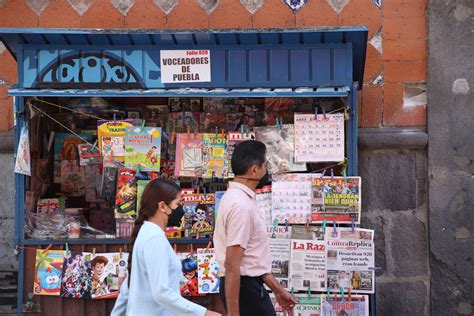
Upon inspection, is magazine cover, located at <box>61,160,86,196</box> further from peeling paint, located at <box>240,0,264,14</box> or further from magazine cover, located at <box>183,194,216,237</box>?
peeling paint, located at <box>240,0,264,14</box>

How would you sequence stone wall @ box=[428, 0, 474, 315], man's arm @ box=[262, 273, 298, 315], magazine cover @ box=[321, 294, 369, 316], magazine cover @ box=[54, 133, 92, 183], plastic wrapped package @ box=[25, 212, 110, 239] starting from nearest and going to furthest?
man's arm @ box=[262, 273, 298, 315] < magazine cover @ box=[321, 294, 369, 316] < plastic wrapped package @ box=[25, 212, 110, 239] < stone wall @ box=[428, 0, 474, 315] < magazine cover @ box=[54, 133, 92, 183]

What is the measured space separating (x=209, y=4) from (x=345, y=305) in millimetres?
3209

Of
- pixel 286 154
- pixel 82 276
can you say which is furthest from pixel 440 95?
pixel 82 276

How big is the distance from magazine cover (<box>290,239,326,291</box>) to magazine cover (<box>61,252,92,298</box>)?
1.74 m

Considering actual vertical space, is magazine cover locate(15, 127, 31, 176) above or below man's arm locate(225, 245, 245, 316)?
above

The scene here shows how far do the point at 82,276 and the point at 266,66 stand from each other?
2.37 metres

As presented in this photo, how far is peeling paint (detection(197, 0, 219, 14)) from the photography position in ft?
22.3

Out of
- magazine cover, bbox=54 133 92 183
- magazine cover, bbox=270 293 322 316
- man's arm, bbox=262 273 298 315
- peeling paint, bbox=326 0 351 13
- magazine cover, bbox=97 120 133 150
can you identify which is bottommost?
magazine cover, bbox=270 293 322 316

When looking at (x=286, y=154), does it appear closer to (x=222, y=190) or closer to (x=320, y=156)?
(x=320, y=156)

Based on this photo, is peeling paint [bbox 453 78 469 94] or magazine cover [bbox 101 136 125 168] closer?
magazine cover [bbox 101 136 125 168]

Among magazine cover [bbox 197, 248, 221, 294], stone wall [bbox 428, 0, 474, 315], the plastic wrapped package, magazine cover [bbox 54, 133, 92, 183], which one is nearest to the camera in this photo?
magazine cover [bbox 197, 248, 221, 294]

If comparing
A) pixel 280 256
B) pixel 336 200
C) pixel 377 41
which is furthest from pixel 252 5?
pixel 280 256

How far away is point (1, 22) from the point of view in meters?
6.98

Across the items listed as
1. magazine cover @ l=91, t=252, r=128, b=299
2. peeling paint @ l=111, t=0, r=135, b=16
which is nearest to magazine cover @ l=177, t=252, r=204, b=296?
magazine cover @ l=91, t=252, r=128, b=299
